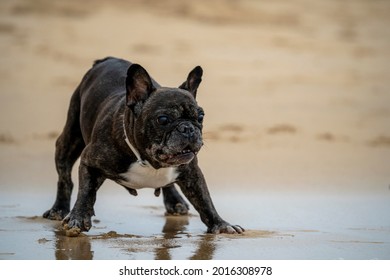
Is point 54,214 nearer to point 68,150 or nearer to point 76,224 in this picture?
point 68,150

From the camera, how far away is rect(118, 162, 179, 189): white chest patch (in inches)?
265

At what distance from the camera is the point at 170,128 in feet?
20.6

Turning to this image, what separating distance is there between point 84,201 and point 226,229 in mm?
1087

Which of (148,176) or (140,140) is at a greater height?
(140,140)

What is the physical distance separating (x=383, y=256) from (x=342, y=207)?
2.37 metres

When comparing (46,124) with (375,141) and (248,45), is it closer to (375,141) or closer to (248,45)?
(375,141)

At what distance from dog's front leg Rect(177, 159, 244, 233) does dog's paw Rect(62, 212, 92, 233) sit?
0.81m

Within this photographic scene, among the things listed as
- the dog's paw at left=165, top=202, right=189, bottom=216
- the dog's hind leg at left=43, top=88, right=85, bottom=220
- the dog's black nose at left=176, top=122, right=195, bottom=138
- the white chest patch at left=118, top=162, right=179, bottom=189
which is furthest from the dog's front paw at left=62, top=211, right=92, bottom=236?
the dog's paw at left=165, top=202, right=189, bottom=216

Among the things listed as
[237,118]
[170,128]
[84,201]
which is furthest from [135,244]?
[237,118]

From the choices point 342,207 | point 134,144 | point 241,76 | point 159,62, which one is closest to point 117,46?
point 159,62

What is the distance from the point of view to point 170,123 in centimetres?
630

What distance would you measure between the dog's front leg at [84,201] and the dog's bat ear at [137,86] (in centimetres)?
68

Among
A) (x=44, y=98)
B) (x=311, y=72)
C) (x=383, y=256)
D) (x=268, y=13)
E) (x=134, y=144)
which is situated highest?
(x=268, y=13)

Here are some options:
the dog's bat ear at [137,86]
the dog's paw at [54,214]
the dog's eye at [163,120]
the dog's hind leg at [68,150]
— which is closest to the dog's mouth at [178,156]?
the dog's eye at [163,120]
